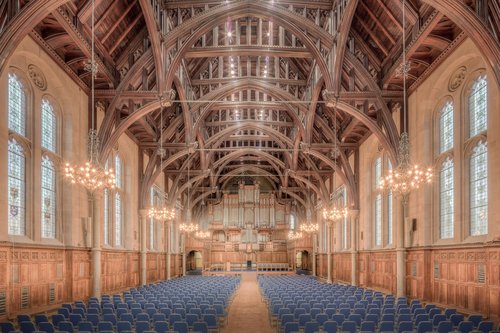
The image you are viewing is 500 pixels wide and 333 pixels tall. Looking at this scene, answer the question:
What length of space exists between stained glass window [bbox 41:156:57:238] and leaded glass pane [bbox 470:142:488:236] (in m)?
16.7

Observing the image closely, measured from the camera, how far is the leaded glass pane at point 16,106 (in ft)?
58.9

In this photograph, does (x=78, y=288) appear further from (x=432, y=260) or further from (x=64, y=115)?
(x=432, y=260)

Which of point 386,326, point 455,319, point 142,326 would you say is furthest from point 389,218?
point 142,326

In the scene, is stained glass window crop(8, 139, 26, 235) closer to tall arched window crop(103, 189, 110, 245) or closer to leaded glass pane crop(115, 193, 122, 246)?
tall arched window crop(103, 189, 110, 245)

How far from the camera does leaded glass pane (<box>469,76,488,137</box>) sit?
57.9ft

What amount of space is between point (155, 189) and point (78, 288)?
1849 cm

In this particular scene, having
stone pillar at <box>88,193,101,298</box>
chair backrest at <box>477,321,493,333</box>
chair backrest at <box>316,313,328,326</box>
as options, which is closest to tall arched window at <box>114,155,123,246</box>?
stone pillar at <box>88,193,101,298</box>

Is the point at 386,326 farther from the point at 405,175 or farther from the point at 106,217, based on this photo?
the point at 106,217

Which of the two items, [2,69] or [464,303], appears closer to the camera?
[2,69]

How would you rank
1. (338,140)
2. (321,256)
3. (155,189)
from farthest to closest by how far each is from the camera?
(321,256) < (155,189) < (338,140)

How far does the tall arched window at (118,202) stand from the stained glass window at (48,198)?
905 centimetres

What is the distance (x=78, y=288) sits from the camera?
2220 centimetres

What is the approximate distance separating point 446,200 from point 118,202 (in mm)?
19474

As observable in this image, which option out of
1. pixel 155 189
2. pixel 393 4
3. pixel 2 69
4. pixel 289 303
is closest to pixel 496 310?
pixel 289 303
